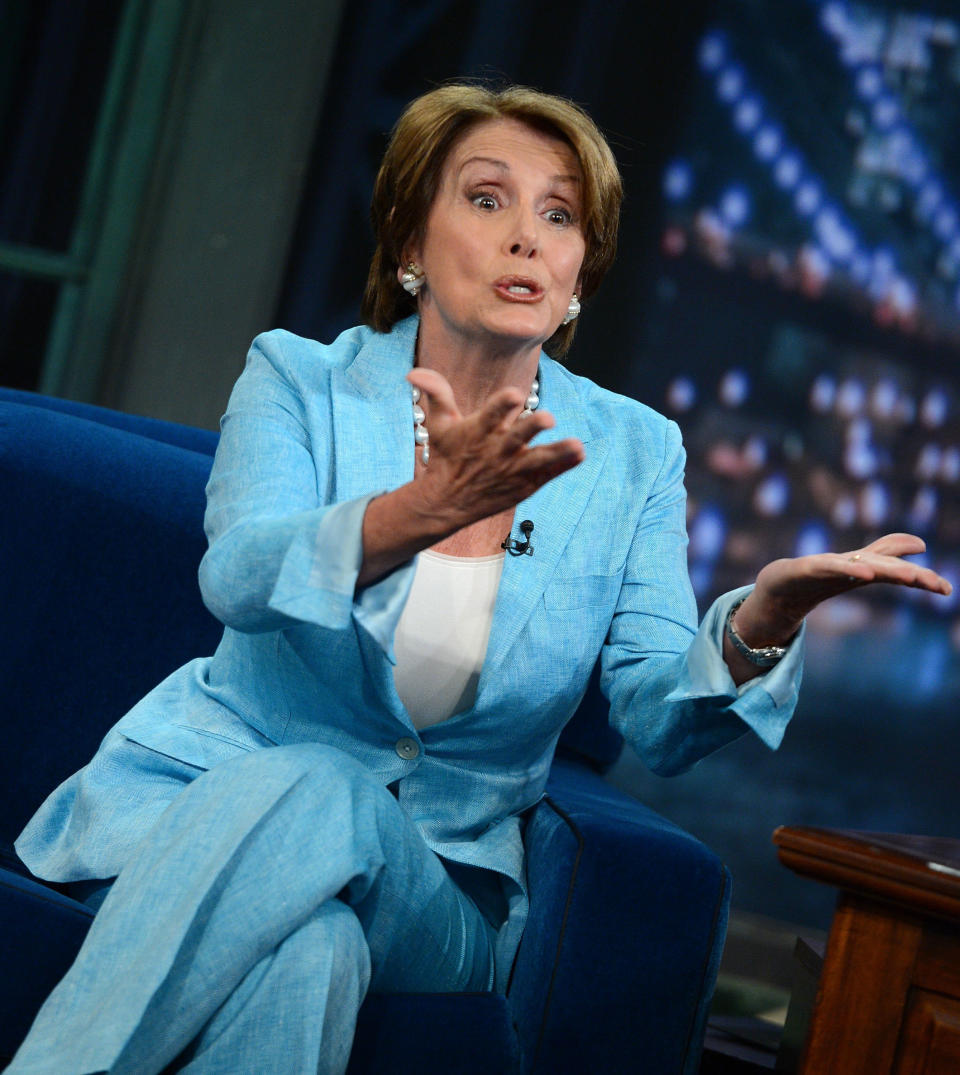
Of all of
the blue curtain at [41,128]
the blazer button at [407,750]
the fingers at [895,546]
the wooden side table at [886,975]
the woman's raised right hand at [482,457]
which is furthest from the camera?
the blue curtain at [41,128]

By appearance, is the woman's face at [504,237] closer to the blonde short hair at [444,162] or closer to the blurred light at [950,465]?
the blonde short hair at [444,162]

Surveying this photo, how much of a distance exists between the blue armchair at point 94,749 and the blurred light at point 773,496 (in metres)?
1.32

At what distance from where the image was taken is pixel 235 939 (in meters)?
1.13

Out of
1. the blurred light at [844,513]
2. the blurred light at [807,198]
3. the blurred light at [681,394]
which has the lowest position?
the blurred light at [844,513]

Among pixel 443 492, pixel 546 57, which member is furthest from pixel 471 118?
pixel 546 57

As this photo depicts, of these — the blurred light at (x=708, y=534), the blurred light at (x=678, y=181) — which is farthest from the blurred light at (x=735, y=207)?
the blurred light at (x=708, y=534)

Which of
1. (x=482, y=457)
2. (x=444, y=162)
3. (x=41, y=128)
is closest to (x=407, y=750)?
(x=482, y=457)

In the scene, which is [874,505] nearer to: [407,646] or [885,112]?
[885,112]

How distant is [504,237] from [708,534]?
171 centimetres

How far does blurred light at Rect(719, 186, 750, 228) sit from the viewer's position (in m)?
3.17

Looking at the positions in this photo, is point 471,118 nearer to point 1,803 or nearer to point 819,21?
point 1,803

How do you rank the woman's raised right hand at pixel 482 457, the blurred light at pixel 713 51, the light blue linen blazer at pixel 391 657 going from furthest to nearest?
the blurred light at pixel 713 51, the light blue linen blazer at pixel 391 657, the woman's raised right hand at pixel 482 457

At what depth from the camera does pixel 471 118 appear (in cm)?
168

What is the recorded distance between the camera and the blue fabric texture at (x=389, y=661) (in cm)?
131
